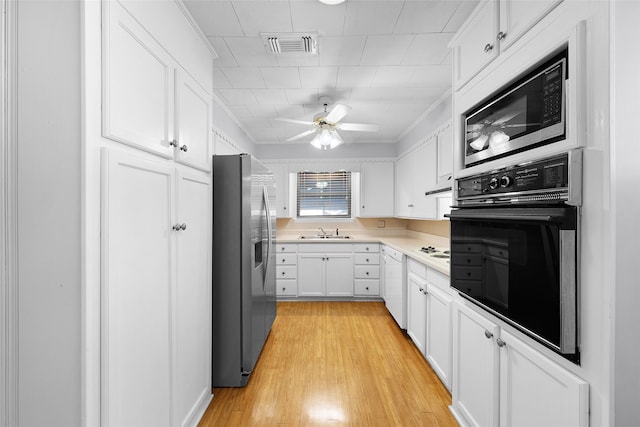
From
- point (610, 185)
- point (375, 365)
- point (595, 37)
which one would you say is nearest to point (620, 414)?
point (610, 185)

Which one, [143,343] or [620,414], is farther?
[143,343]

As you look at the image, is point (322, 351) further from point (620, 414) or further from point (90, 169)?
point (90, 169)

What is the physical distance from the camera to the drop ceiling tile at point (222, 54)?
1.95 metres

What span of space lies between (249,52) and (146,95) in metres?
1.12

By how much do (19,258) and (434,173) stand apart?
309 cm

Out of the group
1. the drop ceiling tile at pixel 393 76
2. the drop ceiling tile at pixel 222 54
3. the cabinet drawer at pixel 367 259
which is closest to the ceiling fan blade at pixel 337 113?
the drop ceiling tile at pixel 393 76

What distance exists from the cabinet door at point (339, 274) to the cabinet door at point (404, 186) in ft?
3.32

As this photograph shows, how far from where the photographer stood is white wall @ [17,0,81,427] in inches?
35.6

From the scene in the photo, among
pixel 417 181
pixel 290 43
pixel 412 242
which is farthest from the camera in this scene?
pixel 412 242

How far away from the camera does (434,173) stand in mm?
3078

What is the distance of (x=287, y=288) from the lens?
13.9 ft

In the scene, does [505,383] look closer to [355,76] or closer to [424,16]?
[424,16]

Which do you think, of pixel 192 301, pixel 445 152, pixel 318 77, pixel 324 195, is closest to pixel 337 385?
pixel 192 301

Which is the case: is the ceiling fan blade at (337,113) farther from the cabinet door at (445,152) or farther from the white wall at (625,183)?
the white wall at (625,183)
